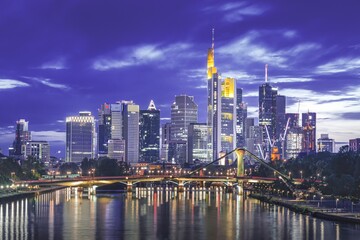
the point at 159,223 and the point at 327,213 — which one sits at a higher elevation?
the point at 327,213

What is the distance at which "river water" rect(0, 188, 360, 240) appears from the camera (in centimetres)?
9588

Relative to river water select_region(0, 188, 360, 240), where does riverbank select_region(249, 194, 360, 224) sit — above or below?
above

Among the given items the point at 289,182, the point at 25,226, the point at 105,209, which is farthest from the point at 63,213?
the point at 289,182

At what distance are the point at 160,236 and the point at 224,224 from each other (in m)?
18.4

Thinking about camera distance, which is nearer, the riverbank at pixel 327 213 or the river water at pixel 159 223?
the river water at pixel 159 223

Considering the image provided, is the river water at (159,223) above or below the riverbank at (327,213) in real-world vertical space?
below

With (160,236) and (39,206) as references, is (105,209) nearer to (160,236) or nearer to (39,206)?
(39,206)

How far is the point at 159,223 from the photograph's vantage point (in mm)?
112062

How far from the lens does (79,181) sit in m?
191

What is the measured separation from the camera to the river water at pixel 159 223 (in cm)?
9588

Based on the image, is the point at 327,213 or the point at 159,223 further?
the point at 327,213

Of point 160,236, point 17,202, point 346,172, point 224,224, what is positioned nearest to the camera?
point 160,236

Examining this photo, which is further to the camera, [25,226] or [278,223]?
[278,223]

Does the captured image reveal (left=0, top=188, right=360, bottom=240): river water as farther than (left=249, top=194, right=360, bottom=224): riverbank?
No
